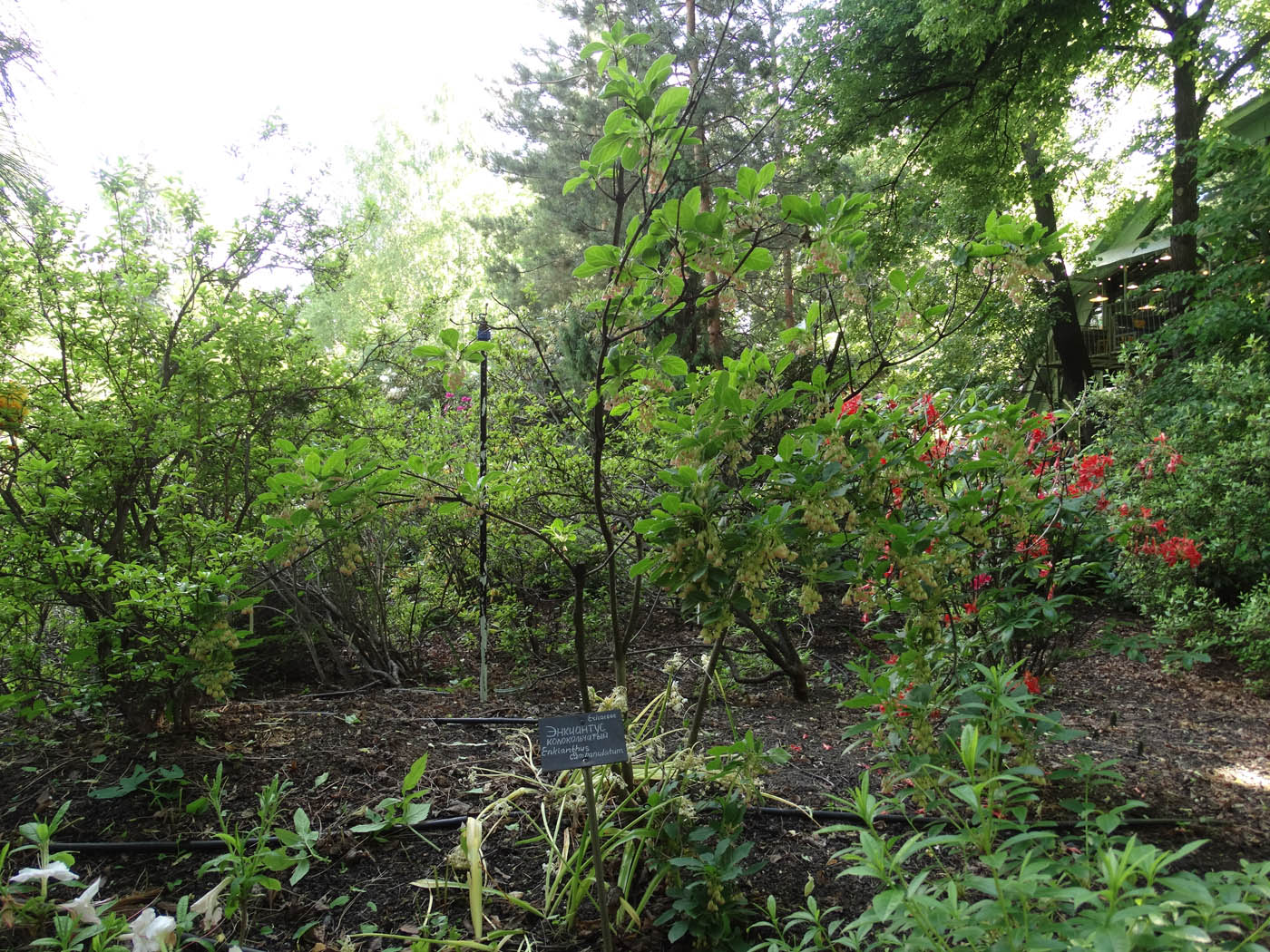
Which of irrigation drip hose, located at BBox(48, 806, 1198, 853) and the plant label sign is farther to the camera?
irrigation drip hose, located at BBox(48, 806, 1198, 853)

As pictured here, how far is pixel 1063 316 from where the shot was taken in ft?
31.7

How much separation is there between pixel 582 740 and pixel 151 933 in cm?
94

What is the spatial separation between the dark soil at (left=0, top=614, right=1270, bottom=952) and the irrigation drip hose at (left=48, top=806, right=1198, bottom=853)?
24 mm

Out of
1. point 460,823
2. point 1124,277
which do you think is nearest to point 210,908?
point 460,823

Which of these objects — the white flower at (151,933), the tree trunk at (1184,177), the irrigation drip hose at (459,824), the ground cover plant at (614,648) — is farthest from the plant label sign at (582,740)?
the tree trunk at (1184,177)

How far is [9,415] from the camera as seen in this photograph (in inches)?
102

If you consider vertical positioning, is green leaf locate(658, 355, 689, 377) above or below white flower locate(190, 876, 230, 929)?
above

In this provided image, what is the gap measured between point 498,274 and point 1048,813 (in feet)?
33.3

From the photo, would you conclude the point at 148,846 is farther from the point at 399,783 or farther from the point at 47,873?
the point at 399,783

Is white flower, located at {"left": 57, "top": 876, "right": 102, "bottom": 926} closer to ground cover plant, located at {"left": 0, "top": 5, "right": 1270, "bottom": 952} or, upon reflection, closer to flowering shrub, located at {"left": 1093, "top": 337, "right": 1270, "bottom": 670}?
ground cover plant, located at {"left": 0, "top": 5, "right": 1270, "bottom": 952}

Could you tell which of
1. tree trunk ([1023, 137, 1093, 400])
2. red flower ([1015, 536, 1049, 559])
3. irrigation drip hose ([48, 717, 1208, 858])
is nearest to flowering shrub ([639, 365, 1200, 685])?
red flower ([1015, 536, 1049, 559])

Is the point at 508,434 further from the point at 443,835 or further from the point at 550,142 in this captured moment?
the point at 550,142

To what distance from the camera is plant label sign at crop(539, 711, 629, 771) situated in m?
1.64

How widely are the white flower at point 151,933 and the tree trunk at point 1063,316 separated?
10383 mm
